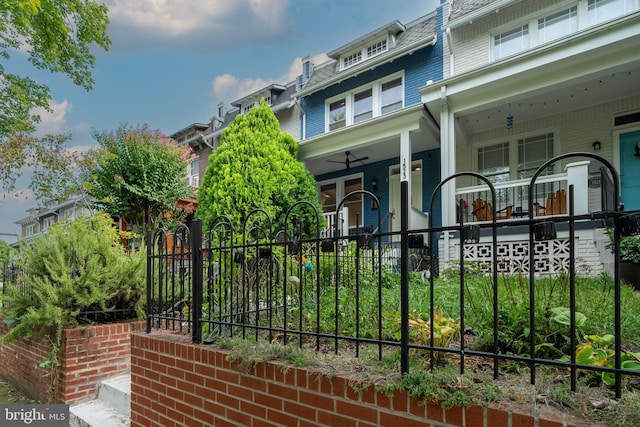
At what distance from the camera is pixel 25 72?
959cm

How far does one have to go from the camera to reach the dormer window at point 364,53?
431 inches

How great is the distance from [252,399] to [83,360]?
290 cm

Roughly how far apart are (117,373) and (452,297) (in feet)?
12.6

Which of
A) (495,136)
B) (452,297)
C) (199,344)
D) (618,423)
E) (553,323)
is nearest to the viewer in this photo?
(618,423)

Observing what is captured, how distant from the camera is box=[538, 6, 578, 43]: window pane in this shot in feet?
25.3

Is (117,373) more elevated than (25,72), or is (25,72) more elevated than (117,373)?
(25,72)

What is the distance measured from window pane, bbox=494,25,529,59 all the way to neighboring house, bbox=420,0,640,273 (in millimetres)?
23

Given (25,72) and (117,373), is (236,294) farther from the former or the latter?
(25,72)

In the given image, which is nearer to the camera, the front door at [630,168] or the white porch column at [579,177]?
the white porch column at [579,177]

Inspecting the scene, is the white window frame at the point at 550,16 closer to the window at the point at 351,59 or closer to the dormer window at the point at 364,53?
the dormer window at the point at 364,53

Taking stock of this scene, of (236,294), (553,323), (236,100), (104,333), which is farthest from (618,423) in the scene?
(236,100)

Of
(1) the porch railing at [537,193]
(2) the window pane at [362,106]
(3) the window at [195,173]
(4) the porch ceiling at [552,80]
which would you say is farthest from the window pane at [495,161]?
(3) the window at [195,173]

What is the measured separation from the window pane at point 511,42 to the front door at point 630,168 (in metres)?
2.88

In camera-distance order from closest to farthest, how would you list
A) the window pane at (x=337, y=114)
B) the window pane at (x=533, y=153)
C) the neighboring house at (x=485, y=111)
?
the neighboring house at (x=485, y=111)
the window pane at (x=533, y=153)
the window pane at (x=337, y=114)
